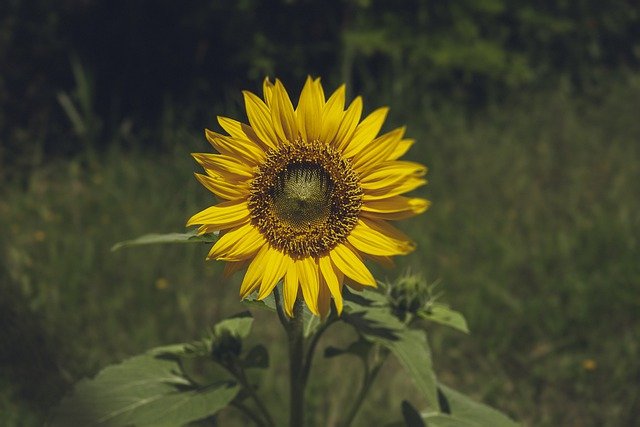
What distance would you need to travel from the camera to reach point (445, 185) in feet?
13.9

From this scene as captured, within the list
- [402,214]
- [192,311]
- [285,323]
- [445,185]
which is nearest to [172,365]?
[285,323]

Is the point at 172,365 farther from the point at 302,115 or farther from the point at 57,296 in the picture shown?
the point at 57,296

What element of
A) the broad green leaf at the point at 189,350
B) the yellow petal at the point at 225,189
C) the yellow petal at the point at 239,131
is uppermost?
the yellow petal at the point at 239,131

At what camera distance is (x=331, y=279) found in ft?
5.21

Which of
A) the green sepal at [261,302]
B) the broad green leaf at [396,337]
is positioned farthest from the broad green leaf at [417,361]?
the green sepal at [261,302]

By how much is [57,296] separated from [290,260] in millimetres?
1818

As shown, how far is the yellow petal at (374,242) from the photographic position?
5.13ft

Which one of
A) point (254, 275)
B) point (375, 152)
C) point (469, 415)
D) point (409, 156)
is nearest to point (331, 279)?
point (254, 275)

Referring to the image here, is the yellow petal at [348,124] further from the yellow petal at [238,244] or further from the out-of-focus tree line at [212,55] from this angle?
the out-of-focus tree line at [212,55]

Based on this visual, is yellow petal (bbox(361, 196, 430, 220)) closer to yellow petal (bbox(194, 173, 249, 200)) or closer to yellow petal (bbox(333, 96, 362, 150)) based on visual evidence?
yellow petal (bbox(333, 96, 362, 150))

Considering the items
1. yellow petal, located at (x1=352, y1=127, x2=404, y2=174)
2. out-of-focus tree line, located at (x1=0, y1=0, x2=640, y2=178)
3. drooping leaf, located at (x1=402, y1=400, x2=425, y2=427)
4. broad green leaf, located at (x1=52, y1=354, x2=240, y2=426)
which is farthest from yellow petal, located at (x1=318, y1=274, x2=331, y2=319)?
out-of-focus tree line, located at (x1=0, y1=0, x2=640, y2=178)

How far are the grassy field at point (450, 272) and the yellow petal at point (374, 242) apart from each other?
1.30 m

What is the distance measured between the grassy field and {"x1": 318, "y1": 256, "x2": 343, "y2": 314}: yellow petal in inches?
49.0

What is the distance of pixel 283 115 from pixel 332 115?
9 centimetres
